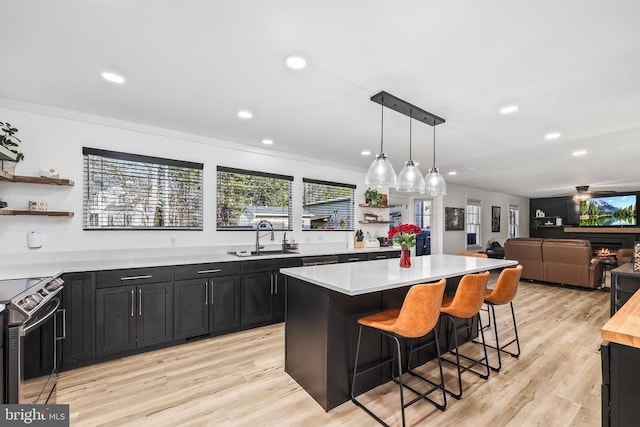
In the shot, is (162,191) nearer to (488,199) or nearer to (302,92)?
(302,92)

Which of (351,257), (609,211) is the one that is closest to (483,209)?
(609,211)

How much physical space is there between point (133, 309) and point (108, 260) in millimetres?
650

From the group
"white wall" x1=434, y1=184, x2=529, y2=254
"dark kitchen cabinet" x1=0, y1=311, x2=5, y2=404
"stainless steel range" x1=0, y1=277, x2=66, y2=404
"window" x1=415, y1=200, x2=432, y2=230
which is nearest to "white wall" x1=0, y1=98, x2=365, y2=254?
"stainless steel range" x1=0, y1=277, x2=66, y2=404

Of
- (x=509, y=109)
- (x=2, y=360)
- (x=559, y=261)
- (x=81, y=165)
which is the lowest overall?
(x=559, y=261)

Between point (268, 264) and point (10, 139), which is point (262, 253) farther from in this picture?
point (10, 139)

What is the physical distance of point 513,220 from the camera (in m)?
10.9

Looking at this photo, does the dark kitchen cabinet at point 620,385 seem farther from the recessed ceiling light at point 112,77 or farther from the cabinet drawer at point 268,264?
the recessed ceiling light at point 112,77

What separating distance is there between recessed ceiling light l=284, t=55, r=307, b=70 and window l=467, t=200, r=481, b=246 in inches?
311

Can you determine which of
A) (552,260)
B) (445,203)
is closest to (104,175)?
(445,203)

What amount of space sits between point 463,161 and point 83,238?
5636mm

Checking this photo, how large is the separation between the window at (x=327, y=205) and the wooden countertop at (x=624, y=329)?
3.92 metres

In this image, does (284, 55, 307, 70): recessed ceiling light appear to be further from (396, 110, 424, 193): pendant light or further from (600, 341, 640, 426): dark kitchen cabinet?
(600, 341, 640, 426): dark kitchen cabinet

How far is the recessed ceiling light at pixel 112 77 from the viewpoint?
2.30 meters

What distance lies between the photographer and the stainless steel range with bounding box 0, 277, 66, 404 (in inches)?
66.8
